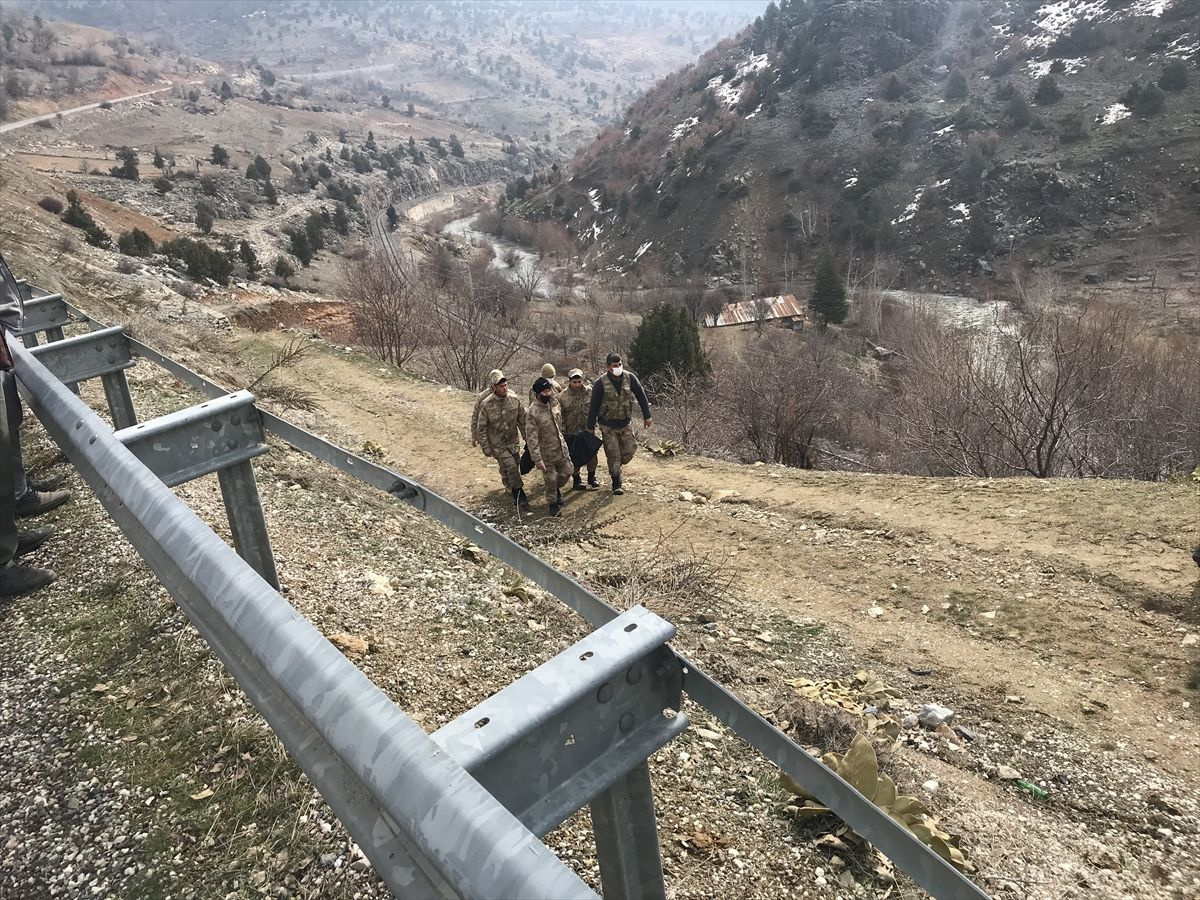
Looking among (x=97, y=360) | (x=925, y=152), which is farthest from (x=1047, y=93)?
(x=97, y=360)

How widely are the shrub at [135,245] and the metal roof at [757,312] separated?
2956 centimetres

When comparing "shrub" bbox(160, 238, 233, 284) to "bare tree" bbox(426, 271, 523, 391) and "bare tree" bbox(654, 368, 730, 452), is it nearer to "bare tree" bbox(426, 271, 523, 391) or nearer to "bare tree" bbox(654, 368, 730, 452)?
"bare tree" bbox(426, 271, 523, 391)

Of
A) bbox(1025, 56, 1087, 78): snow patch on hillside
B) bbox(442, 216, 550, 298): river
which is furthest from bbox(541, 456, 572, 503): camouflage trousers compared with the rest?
bbox(1025, 56, 1087, 78): snow patch on hillside

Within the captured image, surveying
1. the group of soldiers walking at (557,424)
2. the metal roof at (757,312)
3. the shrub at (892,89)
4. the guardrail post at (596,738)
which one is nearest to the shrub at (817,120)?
the shrub at (892,89)

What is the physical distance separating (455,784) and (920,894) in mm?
3151

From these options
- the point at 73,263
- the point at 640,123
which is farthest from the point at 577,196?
the point at 73,263

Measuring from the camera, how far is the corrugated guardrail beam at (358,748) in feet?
2.69

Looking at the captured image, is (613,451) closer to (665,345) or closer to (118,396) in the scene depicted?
(118,396)

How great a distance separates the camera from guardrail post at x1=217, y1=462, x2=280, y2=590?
267 cm

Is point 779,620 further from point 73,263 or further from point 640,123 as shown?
point 640,123

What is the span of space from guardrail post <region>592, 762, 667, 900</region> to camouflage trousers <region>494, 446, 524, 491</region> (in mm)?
7529

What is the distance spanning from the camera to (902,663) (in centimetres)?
621

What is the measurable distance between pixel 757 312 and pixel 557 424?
1537 inches

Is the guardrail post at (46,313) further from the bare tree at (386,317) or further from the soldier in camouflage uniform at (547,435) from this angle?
the bare tree at (386,317)
